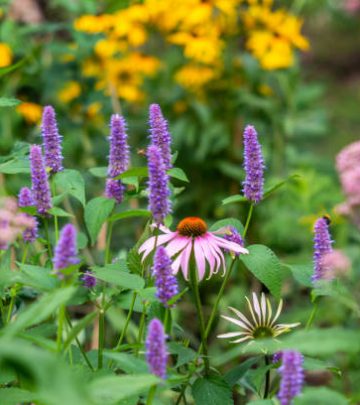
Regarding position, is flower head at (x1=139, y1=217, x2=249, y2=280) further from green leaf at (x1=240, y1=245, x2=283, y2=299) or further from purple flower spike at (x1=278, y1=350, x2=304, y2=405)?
purple flower spike at (x1=278, y1=350, x2=304, y2=405)

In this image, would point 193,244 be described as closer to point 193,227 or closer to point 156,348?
point 193,227

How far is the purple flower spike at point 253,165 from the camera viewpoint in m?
1.16

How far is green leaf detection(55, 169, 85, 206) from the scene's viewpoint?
117 cm

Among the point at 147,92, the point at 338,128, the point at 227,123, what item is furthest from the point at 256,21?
the point at 338,128

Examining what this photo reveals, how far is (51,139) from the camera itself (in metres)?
1.19

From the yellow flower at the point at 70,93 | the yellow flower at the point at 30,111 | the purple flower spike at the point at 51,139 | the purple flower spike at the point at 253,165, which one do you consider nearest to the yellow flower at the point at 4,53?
the yellow flower at the point at 30,111

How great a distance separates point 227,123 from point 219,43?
0.37m

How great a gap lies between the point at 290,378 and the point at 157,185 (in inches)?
11.2

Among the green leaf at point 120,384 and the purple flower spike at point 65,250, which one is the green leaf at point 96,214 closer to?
the purple flower spike at point 65,250

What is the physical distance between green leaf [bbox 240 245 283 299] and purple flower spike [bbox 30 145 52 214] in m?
0.31

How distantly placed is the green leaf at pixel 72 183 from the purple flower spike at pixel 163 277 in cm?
24

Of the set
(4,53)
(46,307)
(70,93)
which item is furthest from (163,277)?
(70,93)

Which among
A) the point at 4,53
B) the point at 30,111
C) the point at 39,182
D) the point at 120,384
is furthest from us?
the point at 30,111

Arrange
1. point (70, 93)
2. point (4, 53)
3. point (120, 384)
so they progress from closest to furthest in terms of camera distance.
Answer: point (120, 384)
point (4, 53)
point (70, 93)
